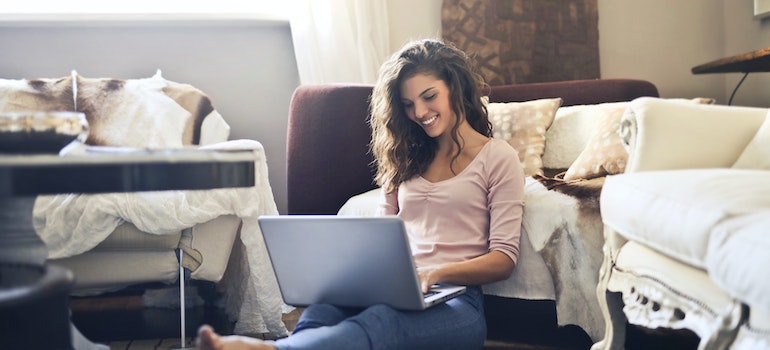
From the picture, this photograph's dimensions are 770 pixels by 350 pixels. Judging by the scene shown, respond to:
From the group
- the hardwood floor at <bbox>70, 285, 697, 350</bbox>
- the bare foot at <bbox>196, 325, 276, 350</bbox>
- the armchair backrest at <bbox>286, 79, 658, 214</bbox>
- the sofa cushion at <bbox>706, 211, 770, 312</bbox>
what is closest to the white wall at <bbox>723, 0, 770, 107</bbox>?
the hardwood floor at <bbox>70, 285, 697, 350</bbox>

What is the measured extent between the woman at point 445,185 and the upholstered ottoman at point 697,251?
0.76ft

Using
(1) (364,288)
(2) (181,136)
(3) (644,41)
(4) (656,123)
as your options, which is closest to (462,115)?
(4) (656,123)

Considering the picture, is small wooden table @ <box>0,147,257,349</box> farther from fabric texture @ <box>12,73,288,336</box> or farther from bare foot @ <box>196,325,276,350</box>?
fabric texture @ <box>12,73,288,336</box>

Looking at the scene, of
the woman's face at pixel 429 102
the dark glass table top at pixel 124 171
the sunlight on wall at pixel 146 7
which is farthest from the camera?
the sunlight on wall at pixel 146 7

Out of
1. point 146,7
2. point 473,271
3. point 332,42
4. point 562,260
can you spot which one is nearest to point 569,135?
point 562,260

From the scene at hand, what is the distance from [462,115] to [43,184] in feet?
3.51

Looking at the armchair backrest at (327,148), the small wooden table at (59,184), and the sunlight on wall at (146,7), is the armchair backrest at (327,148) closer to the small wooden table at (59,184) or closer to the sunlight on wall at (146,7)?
the sunlight on wall at (146,7)

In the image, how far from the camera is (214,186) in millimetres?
1023

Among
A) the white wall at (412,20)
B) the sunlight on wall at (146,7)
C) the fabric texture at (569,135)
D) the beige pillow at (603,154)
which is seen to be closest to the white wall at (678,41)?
the white wall at (412,20)

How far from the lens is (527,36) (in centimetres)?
339

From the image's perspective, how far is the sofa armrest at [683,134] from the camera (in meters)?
1.69

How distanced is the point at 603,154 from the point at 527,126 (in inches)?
10.9

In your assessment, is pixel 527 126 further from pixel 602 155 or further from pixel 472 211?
pixel 472 211

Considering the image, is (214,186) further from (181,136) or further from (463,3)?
(463,3)
